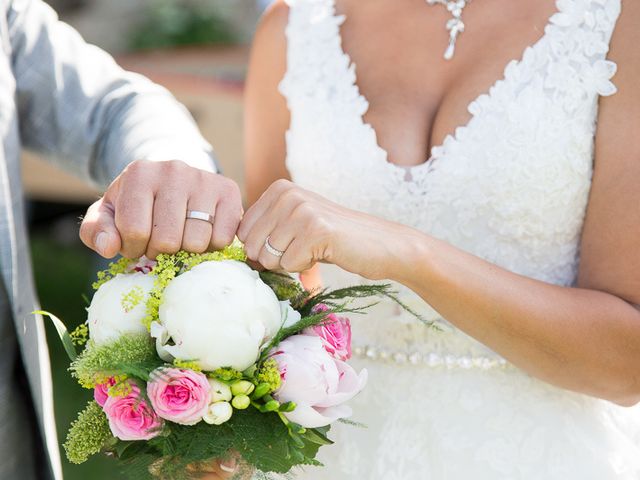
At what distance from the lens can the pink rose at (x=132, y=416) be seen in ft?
4.54

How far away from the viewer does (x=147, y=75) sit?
7027 millimetres

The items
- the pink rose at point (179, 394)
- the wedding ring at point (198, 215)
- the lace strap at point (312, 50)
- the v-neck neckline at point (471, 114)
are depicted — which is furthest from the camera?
the lace strap at point (312, 50)

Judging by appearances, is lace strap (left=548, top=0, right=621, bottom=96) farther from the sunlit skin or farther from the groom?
the groom

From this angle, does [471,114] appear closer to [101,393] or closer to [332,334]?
[332,334]

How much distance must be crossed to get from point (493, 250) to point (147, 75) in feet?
17.7

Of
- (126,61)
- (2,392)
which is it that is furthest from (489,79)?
(126,61)

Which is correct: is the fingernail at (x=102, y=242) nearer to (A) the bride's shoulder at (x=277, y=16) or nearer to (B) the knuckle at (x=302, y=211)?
(B) the knuckle at (x=302, y=211)

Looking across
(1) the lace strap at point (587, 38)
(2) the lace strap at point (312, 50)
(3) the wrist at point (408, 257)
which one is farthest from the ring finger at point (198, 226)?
(1) the lace strap at point (587, 38)

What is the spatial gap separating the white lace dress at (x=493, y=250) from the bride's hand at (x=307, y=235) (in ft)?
1.74

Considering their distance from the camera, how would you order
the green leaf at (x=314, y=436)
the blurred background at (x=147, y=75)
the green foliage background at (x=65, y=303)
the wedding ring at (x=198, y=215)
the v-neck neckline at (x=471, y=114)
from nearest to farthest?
the green leaf at (x=314, y=436), the wedding ring at (x=198, y=215), the v-neck neckline at (x=471, y=114), the green foliage background at (x=65, y=303), the blurred background at (x=147, y=75)

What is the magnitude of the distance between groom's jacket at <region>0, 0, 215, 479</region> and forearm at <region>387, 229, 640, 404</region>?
1.88 feet

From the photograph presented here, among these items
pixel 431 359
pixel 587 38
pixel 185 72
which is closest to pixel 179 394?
pixel 431 359

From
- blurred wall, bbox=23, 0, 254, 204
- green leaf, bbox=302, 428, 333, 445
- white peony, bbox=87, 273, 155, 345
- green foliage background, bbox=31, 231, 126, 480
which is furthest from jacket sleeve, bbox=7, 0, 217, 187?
blurred wall, bbox=23, 0, 254, 204

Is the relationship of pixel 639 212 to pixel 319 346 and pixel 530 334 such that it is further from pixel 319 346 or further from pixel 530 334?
pixel 319 346
